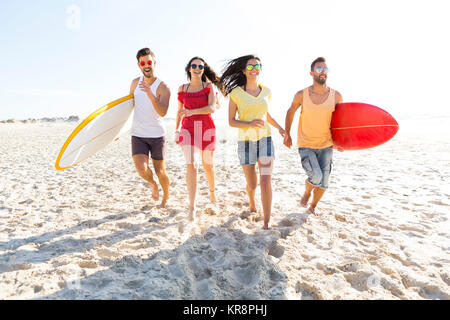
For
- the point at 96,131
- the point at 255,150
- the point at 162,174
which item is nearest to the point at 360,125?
the point at 255,150

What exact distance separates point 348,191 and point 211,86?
2942 mm

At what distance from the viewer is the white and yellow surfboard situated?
3721 millimetres

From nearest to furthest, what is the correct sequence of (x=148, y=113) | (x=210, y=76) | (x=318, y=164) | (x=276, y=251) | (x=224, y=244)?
(x=276, y=251) → (x=224, y=244) → (x=318, y=164) → (x=148, y=113) → (x=210, y=76)

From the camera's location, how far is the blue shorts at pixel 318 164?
3496 millimetres

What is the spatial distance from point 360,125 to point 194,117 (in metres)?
2.15

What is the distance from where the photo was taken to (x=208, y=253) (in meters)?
2.66

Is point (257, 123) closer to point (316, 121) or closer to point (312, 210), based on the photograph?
point (316, 121)

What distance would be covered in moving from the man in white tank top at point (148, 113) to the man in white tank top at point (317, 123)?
163 cm

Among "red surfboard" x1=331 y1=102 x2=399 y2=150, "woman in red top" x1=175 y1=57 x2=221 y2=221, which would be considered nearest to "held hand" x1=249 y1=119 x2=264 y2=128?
"woman in red top" x1=175 y1=57 x2=221 y2=221

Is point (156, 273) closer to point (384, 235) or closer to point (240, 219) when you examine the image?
point (240, 219)

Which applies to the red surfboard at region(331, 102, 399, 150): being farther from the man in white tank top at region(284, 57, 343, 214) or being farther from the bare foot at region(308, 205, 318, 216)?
the bare foot at region(308, 205, 318, 216)

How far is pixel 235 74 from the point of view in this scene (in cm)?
345

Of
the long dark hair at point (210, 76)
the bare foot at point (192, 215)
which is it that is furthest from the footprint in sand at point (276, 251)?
the long dark hair at point (210, 76)
